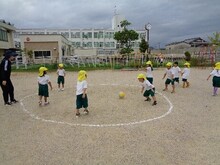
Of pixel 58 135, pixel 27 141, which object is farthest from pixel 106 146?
pixel 27 141

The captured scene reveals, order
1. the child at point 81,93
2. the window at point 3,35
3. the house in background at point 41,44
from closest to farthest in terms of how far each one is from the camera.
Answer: the child at point 81,93
the house in background at point 41,44
the window at point 3,35

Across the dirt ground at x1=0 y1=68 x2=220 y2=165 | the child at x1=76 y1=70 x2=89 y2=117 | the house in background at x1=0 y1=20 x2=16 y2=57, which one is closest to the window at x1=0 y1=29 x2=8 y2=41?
the house in background at x1=0 y1=20 x2=16 y2=57

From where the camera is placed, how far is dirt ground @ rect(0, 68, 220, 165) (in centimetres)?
351

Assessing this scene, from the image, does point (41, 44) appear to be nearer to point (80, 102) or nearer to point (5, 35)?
point (5, 35)

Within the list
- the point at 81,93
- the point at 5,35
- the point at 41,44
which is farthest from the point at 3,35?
the point at 81,93

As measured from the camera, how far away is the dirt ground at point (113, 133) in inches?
138

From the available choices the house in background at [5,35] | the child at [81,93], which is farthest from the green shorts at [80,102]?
the house in background at [5,35]

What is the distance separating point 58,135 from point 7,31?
38685mm

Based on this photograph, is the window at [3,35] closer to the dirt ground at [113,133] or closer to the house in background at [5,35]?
the house in background at [5,35]

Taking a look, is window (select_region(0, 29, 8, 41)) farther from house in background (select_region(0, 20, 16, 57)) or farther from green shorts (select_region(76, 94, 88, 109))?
green shorts (select_region(76, 94, 88, 109))

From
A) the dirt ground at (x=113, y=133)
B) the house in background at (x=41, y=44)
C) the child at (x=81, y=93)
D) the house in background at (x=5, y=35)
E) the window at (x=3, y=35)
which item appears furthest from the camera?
the house in background at (x=5, y=35)

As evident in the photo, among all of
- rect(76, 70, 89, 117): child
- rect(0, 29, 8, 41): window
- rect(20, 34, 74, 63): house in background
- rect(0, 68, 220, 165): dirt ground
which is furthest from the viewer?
rect(0, 29, 8, 41): window

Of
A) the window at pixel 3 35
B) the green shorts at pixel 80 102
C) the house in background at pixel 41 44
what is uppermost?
the window at pixel 3 35

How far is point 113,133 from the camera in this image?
4.55 m
